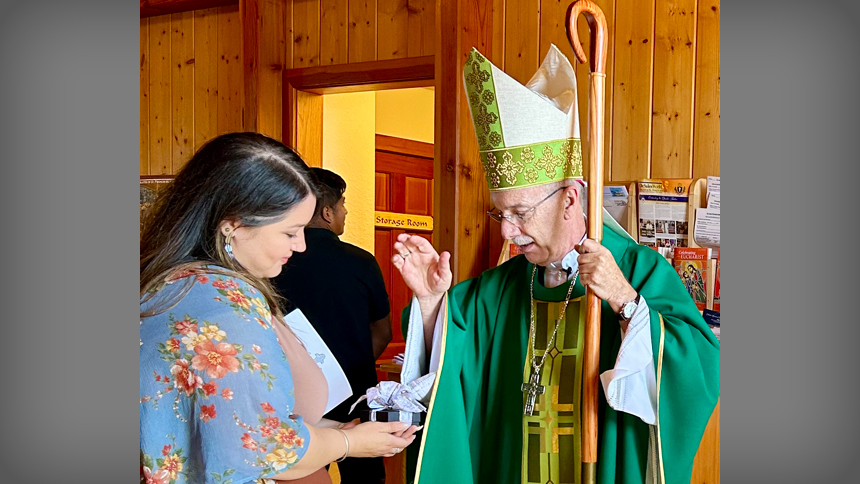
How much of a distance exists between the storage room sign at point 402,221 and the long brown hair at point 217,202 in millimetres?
4722

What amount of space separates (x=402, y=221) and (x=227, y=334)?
17.1 feet

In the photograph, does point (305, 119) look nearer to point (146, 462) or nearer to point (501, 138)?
point (501, 138)

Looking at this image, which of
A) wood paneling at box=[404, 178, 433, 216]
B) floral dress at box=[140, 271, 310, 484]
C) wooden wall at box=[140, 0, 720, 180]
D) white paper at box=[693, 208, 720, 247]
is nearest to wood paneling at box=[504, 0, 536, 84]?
wooden wall at box=[140, 0, 720, 180]

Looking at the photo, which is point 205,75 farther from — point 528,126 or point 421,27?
point 528,126

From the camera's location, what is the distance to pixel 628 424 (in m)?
2.08

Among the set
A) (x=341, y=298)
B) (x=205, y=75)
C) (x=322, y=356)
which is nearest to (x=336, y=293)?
(x=341, y=298)

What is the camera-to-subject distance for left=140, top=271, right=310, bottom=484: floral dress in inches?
62.3

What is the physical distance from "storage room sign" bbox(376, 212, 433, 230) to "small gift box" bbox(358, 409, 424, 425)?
173 inches

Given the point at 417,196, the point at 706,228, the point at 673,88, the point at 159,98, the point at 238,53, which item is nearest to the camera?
the point at 706,228

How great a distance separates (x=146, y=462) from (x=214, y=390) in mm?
190

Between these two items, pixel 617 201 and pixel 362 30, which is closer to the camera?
pixel 617 201

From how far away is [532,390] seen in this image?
2.21 metres

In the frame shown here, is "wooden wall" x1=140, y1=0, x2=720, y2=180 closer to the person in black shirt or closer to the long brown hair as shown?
the person in black shirt

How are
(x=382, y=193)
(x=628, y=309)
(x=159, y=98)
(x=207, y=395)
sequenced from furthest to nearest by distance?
(x=382, y=193) < (x=159, y=98) < (x=628, y=309) < (x=207, y=395)
